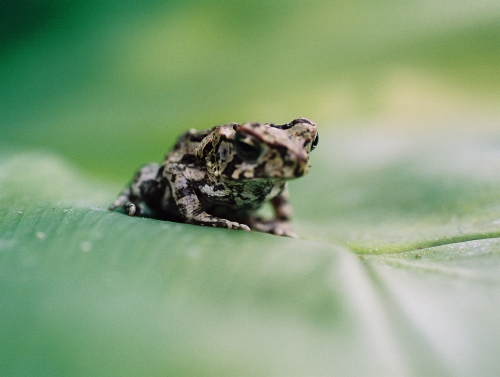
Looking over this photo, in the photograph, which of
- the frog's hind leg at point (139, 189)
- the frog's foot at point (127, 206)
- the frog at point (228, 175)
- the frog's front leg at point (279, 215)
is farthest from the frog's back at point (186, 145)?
the frog's front leg at point (279, 215)

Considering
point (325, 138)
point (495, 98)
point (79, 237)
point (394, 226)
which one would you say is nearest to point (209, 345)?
point (79, 237)

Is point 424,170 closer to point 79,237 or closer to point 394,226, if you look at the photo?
point 394,226

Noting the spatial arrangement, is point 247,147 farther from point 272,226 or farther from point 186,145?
point 272,226

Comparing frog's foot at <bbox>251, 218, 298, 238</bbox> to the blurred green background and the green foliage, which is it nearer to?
the green foliage

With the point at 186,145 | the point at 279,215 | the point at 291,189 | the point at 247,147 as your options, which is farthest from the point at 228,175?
the point at 291,189

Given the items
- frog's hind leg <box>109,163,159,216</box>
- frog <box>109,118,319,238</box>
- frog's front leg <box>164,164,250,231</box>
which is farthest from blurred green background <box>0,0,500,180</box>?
frog's front leg <box>164,164,250,231</box>

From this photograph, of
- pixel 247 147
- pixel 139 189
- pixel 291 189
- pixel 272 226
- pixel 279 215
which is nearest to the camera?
pixel 247 147
